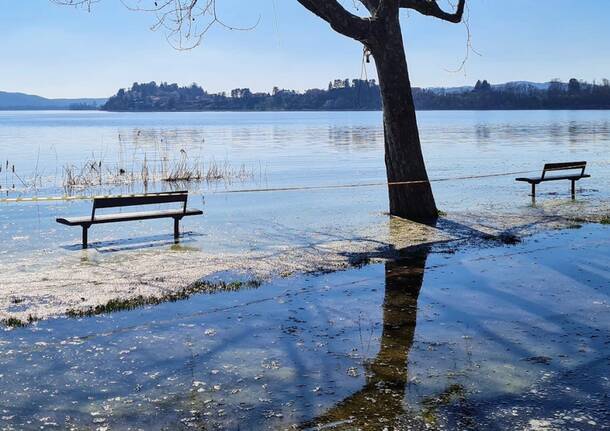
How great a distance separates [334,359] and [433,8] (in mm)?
11203

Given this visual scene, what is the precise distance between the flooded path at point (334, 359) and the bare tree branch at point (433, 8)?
786 centimetres

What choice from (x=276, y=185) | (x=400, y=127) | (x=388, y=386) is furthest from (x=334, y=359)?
(x=276, y=185)

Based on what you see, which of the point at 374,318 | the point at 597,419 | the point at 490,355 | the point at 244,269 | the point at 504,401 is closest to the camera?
the point at 597,419

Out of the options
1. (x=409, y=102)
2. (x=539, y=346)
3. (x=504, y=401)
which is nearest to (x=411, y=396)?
(x=504, y=401)

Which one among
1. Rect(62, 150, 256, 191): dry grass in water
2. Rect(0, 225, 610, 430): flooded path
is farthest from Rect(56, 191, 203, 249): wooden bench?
Rect(62, 150, 256, 191): dry grass in water

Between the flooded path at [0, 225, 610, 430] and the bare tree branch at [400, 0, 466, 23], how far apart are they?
7857 millimetres

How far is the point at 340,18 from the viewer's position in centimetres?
1444

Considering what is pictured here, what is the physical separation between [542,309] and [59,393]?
5.27m

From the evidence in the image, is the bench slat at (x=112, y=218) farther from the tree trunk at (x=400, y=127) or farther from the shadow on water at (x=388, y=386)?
the shadow on water at (x=388, y=386)

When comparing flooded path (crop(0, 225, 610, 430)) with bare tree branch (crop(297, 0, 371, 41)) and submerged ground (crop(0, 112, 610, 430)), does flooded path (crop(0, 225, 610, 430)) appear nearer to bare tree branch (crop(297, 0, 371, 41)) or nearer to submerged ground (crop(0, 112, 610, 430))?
submerged ground (crop(0, 112, 610, 430))

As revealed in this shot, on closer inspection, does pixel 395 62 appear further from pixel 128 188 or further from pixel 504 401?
pixel 128 188

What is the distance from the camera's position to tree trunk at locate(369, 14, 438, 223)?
14.9 metres

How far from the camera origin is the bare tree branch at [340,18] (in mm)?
14297

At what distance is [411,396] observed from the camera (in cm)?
560
